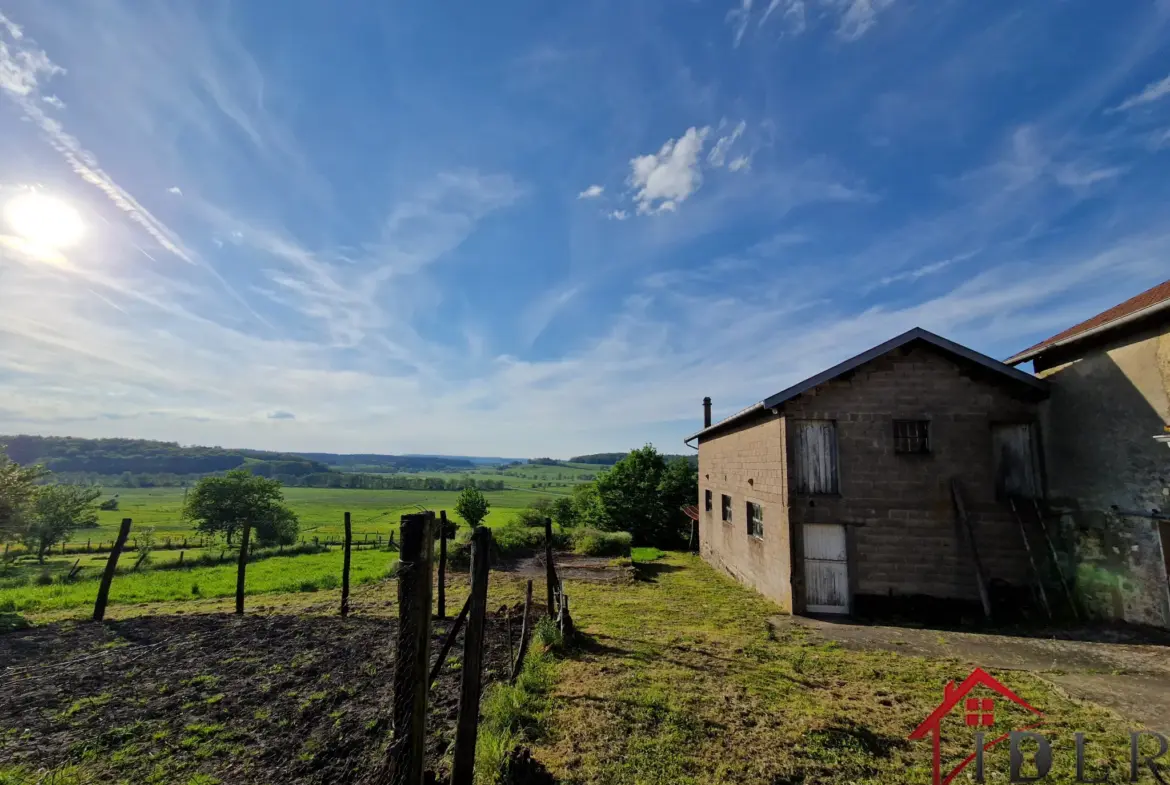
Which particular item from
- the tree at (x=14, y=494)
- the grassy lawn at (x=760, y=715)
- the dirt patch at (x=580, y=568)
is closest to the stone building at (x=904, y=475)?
the grassy lawn at (x=760, y=715)

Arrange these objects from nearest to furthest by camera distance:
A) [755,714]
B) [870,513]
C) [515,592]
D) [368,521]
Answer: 1. [755,714]
2. [870,513]
3. [515,592]
4. [368,521]

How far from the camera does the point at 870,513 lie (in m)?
11.1

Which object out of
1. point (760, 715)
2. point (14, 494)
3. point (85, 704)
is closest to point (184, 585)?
point (14, 494)

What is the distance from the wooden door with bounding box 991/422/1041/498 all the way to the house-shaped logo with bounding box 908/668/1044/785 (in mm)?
6013

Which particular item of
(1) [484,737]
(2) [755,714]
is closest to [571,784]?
(1) [484,737]

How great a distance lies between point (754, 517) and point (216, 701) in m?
13.2

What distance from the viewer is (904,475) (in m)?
11.2

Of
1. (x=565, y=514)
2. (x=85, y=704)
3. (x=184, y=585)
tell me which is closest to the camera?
(x=85, y=704)

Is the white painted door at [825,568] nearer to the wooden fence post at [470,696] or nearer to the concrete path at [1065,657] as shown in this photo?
the concrete path at [1065,657]

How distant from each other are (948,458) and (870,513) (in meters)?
2.33

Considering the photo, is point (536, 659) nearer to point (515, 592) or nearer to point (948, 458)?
point (515, 592)

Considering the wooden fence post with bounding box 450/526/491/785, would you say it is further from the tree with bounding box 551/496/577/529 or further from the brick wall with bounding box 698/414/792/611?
the tree with bounding box 551/496/577/529

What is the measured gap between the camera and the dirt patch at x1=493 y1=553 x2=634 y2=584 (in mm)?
18047

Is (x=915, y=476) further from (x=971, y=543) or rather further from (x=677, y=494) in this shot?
(x=677, y=494)
